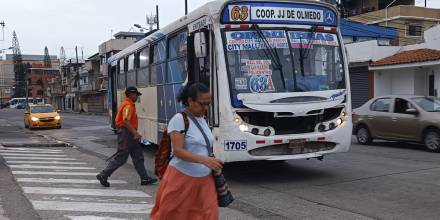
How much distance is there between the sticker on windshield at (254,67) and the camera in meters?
9.04

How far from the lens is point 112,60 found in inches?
736

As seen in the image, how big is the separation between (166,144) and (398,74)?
76.4ft

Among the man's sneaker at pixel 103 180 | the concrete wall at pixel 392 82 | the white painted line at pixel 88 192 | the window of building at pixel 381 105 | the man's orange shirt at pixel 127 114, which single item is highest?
the concrete wall at pixel 392 82

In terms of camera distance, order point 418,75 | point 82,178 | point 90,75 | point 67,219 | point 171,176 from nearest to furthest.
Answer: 1. point 171,176
2. point 67,219
3. point 82,178
4. point 418,75
5. point 90,75

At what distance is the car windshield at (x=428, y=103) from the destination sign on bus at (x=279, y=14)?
5.55 metres

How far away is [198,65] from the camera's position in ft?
32.4

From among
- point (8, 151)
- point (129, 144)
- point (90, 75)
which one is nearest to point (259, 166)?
point (129, 144)

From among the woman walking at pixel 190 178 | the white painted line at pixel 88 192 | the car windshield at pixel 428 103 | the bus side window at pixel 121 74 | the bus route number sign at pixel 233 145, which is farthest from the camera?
the bus side window at pixel 121 74

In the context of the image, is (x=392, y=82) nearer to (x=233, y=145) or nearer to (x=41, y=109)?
(x=41, y=109)

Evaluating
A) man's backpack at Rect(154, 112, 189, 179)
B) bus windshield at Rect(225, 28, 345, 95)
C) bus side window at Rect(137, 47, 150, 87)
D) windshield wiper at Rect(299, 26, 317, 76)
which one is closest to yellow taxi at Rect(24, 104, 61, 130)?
bus side window at Rect(137, 47, 150, 87)

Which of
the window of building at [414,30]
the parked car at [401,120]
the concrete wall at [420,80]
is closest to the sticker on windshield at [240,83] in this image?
the parked car at [401,120]

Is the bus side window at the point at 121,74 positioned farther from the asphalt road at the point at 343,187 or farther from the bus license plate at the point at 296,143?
the bus license plate at the point at 296,143

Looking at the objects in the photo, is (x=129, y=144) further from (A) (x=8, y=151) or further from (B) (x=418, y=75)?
(B) (x=418, y=75)

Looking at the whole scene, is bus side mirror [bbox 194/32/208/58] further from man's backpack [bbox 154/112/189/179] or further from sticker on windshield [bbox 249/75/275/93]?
man's backpack [bbox 154/112/189/179]
